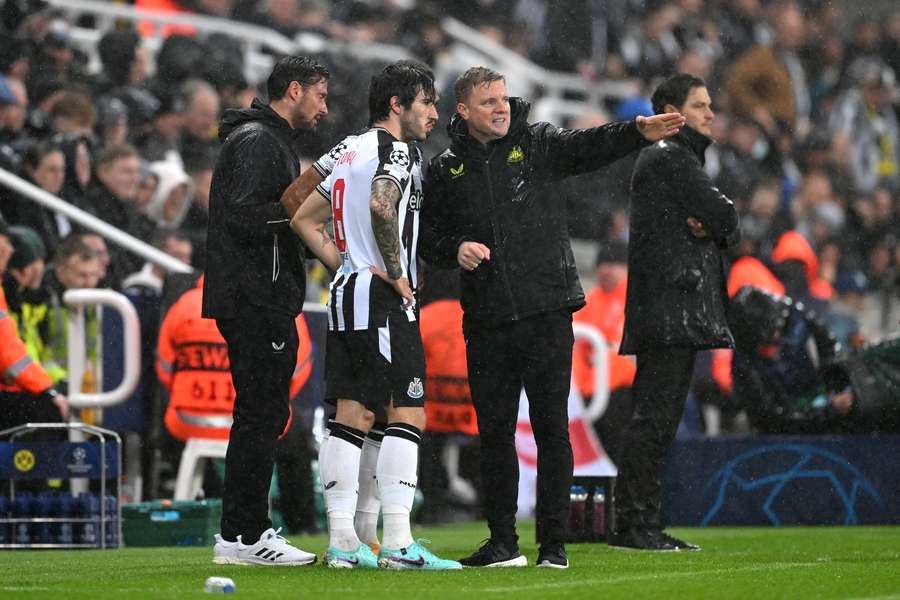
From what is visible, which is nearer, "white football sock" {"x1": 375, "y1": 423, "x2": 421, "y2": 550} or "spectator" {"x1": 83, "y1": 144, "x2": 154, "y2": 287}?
"white football sock" {"x1": 375, "y1": 423, "x2": 421, "y2": 550}

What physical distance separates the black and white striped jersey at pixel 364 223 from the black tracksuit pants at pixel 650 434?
1.97 m

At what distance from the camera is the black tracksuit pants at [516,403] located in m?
7.55

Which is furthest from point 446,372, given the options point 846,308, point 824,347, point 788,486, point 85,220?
point 846,308

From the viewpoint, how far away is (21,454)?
10008mm

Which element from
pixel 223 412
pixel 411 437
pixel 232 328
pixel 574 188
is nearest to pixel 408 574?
pixel 411 437

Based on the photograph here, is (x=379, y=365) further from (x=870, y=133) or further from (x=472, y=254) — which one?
(x=870, y=133)

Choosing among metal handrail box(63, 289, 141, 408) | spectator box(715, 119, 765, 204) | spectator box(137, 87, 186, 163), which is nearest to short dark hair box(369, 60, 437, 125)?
metal handrail box(63, 289, 141, 408)

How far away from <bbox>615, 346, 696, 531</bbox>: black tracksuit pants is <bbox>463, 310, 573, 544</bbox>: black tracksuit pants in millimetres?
1306

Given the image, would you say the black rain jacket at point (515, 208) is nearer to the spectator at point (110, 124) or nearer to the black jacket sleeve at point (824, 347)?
the black jacket sleeve at point (824, 347)

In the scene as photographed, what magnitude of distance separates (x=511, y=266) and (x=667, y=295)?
1.51m

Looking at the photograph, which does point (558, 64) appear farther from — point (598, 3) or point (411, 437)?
point (411, 437)

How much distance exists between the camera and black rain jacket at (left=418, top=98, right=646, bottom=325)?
7586mm

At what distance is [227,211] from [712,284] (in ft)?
8.60

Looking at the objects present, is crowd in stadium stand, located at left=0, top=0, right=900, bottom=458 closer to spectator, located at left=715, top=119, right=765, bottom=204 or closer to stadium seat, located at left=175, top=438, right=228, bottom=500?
spectator, located at left=715, top=119, right=765, bottom=204
